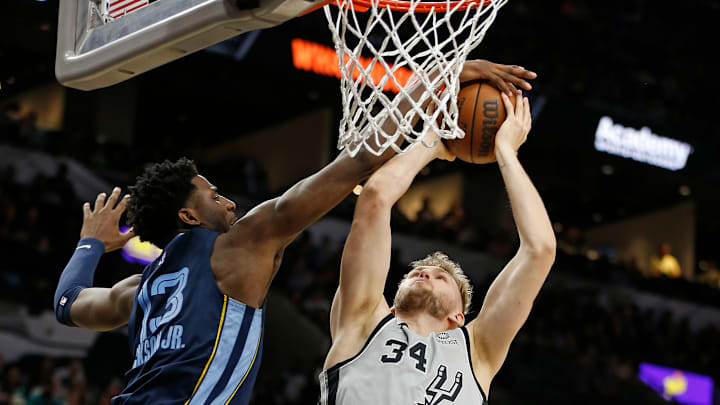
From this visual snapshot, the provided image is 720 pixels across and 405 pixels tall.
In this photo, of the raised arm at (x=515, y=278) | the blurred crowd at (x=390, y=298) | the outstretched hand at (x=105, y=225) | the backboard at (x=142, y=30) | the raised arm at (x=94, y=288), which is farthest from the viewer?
the blurred crowd at (x=390, y=298)

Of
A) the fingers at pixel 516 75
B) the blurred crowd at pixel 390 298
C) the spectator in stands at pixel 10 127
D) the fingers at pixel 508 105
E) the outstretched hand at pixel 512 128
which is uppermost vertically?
the spectator in stands at pixel 10 127

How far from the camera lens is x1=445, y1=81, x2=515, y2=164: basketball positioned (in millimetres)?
2932

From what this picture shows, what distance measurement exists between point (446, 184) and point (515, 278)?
15.7 m

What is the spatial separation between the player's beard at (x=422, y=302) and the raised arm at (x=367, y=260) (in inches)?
4.2

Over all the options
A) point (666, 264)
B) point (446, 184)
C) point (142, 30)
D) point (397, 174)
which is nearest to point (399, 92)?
point (397, 174)

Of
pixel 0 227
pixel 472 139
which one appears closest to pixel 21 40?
pixel 0 227

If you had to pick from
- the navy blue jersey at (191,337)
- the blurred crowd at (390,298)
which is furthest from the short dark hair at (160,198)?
the blurred crowd at (390,298)

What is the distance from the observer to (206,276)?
2.70 metres

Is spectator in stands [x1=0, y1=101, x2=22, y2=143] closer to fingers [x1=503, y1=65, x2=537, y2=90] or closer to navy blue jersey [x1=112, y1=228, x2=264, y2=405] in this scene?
navy blue jersey [x1=112, y1=228, x2=264, y2=405]

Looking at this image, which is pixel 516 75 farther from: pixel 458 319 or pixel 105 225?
pixel 105 225

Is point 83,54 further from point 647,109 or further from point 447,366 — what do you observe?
point 647,109

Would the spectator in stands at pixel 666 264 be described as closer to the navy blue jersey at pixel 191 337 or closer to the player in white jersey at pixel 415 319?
the player in white jersey at pixel 415 319

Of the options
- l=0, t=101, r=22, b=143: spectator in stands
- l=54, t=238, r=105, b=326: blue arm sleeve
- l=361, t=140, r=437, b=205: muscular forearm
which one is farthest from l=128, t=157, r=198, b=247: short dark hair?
l=0, t=101, r=22, b=143: spectator in stands

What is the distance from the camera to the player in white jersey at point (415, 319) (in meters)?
2.69
